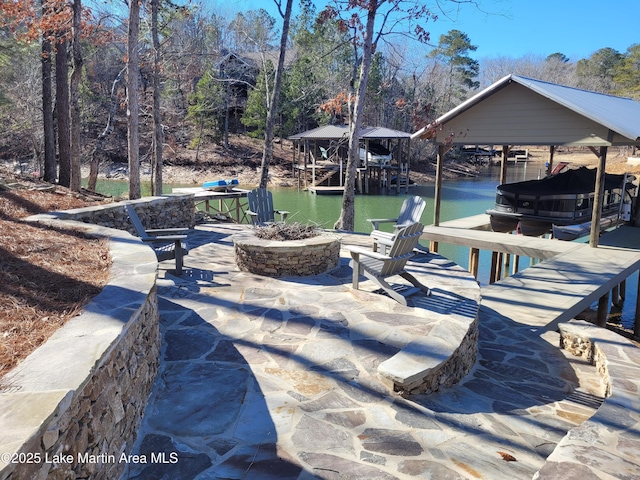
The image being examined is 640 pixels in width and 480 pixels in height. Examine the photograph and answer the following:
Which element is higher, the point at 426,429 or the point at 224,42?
the point at 224,42

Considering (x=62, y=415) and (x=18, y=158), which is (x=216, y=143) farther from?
(x=62, y=415)

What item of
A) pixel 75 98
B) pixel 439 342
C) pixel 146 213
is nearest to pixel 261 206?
pixel 146 213

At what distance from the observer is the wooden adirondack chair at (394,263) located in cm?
476

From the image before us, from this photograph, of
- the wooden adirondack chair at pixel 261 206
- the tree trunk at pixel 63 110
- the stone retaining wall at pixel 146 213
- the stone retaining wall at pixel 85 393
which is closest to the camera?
the stone retaining wall at pixel 85 393

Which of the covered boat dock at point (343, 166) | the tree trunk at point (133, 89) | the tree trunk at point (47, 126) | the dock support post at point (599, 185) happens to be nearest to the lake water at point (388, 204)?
the covered boat dock at point (343, 166)

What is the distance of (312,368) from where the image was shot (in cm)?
350

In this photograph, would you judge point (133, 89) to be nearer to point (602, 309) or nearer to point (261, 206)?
point (261, 206)

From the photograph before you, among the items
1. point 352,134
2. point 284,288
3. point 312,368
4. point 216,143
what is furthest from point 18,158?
point 312,368

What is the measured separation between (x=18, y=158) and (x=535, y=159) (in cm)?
4447

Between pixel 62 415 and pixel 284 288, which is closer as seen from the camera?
pixel 62 415

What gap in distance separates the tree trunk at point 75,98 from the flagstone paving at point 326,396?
5.86 meters

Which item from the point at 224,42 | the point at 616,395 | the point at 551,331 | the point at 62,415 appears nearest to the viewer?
the point at 62,415

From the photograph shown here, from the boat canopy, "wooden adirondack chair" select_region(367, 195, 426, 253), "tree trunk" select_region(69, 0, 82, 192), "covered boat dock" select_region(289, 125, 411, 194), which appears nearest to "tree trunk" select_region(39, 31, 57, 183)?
"tree trunk" select_region(69, 0, 82, 192)

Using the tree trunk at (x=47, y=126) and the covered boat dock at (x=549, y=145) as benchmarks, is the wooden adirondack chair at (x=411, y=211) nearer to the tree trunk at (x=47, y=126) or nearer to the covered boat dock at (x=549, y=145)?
the covered boat dock at (x=549, y=145)
